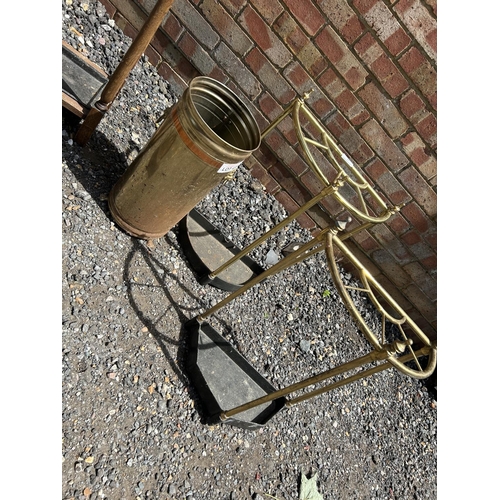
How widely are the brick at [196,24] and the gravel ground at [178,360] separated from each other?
1.26 ft

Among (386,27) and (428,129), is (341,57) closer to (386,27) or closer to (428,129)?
(386,27)

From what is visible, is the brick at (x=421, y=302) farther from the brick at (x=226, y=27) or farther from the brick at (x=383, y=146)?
the brick at (x=226, y=27)

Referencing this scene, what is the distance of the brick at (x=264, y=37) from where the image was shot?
2.64 metres

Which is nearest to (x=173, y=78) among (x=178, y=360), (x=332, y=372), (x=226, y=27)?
(x=226, y=27)

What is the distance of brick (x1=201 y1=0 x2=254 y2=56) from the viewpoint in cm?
269

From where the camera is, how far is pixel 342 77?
265 cm

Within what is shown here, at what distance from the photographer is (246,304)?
2.68m

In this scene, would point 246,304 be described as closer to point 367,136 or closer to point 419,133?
point 367,136

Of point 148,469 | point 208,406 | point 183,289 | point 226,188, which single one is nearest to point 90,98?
point 226,188

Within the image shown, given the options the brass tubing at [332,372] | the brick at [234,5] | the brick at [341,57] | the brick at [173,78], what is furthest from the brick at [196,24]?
the brass tubing at [332,372]

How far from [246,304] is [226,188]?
2.61 feet

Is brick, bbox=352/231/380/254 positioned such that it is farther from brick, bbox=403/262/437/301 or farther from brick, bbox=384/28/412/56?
brick, bbox=384/28/412/56

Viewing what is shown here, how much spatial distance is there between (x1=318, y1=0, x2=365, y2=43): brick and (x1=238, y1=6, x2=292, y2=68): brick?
0.31m

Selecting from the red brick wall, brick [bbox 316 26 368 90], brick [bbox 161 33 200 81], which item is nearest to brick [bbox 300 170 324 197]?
the red brick wall
